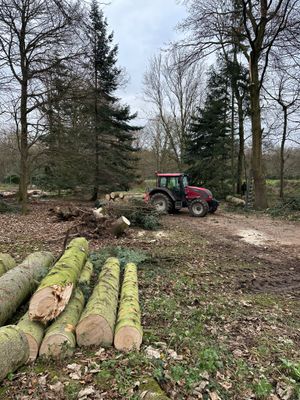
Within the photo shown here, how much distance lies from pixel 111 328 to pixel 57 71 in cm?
1301

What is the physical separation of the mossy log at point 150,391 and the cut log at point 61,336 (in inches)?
34.3

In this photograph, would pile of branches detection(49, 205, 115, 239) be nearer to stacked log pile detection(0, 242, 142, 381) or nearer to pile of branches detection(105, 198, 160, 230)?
pile of branches detection(105, 198, 160, 230)

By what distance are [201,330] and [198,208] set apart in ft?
33.5

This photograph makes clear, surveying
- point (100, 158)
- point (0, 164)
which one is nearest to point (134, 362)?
point (100, 158)

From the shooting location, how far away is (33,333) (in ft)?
10.5

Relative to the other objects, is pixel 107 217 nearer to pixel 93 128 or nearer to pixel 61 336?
pixel 61 336

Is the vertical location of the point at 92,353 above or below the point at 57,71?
below

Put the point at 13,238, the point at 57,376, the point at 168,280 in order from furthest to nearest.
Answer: the point at 13,238 → the point at 168,280 → the point at 57,376

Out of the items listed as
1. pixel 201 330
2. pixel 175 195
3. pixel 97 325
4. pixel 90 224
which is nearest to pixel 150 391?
pixel 97 325

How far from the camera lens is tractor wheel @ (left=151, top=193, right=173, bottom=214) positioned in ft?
46.5

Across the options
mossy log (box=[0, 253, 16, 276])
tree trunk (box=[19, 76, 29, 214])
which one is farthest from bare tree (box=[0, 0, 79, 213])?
mossy log (box=[0, 253, 16, 276])

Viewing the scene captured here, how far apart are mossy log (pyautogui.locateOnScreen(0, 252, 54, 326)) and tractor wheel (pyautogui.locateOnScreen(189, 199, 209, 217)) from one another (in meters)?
9.42

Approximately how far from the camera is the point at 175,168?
3291 centimetres

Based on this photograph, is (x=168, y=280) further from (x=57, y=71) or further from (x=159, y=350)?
(x=57, y=71)
